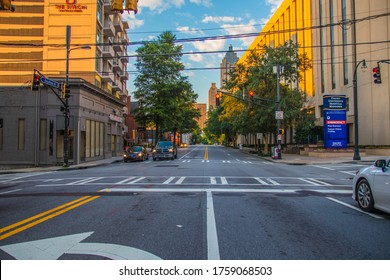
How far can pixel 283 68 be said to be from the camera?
38.6 m

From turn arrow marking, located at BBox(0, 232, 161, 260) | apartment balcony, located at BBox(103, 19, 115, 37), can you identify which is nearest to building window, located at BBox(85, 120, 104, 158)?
apartment balcony, located at BBox(103, 19, 115, 37)

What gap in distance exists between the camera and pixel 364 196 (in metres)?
7.62

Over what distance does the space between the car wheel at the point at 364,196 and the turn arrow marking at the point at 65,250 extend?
17.8ft

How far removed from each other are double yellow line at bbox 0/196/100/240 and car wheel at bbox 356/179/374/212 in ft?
23.3

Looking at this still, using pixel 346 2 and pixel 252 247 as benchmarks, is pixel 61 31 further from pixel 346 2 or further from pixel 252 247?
pixel 252 247

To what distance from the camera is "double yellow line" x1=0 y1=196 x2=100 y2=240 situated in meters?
5.90

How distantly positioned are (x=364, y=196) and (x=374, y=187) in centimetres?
56

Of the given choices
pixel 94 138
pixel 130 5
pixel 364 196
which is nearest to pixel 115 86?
pixel 94 138

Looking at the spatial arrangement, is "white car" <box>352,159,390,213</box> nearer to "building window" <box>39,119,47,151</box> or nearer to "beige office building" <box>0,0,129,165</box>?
"beige office building" <box>0,0,129,165</box>

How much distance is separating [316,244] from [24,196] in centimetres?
918

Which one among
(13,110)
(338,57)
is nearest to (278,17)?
(338,57)

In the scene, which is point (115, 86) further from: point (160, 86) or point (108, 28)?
point (108, 28)

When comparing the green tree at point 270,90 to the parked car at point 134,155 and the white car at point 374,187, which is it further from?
the white car at point 374,187

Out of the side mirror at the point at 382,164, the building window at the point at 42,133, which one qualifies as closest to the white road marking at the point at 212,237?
the side mirror at the point at 382,164
